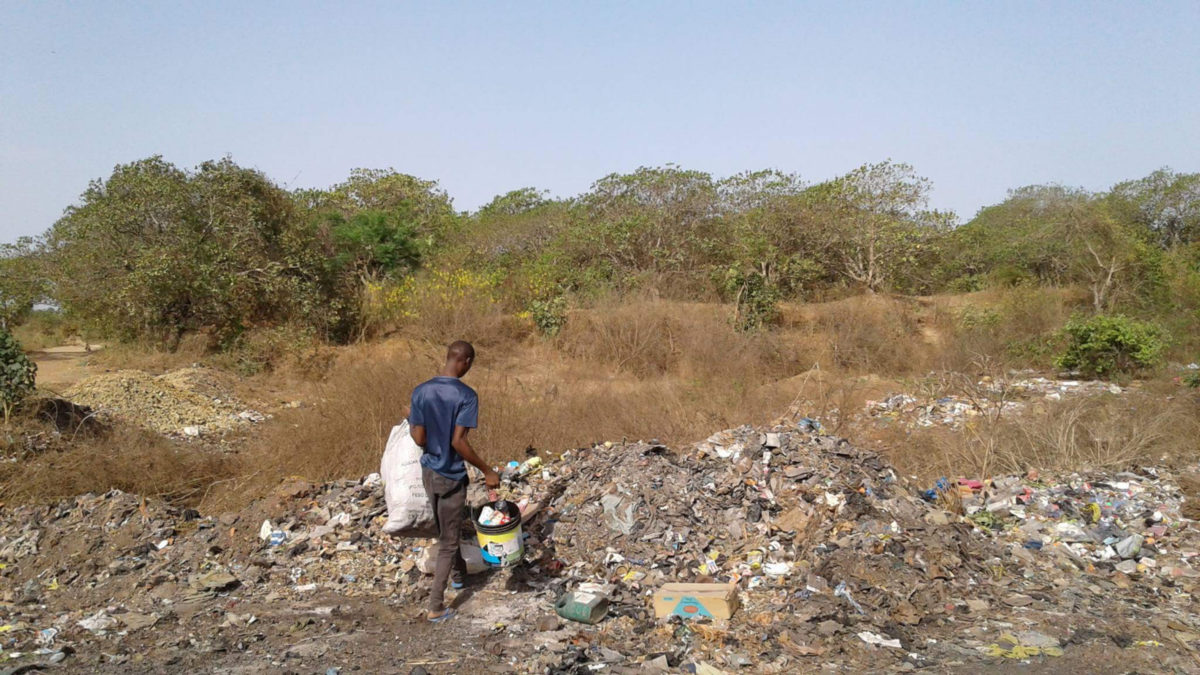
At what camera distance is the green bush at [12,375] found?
7.29 m

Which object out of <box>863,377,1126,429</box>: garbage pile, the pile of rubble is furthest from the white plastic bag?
<box>863,377,1126,429</box>: garbage pile

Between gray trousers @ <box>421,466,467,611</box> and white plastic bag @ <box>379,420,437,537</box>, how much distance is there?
5 centimetres

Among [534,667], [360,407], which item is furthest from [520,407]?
[534,667]

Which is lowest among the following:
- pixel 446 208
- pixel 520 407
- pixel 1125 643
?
pixel 1125 643

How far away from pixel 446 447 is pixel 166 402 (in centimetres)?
763

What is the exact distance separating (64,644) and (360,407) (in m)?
3.44

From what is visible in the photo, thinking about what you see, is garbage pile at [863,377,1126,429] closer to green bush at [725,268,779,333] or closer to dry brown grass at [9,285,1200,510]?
dry brown grass at [9,285,1200,510]

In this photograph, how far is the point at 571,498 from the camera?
5.78 m

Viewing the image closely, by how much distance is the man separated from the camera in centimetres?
410

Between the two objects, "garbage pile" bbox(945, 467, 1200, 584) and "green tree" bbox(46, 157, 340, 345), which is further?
"green tree" bbox(46, 157, 340, 345)

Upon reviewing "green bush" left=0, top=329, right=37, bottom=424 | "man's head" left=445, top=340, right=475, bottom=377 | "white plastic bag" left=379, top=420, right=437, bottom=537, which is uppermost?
"man's head" left=445, top=340, right=475, bottom=377

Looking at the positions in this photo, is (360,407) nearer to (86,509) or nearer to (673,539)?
(86,509)

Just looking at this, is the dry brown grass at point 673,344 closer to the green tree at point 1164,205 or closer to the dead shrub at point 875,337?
the dead shrub at point 875,337

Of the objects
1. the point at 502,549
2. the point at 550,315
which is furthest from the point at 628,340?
the point at 502,549
